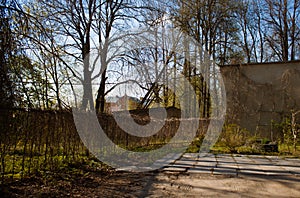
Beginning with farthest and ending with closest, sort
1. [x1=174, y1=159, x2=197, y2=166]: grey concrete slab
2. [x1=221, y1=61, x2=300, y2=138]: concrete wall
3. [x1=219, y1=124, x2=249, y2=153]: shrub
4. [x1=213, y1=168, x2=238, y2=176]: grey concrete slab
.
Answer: [x1=221, y1=61, x2=300, y2=138]: concrete wall, [x1=219, y1=124, x2=249, y2=153]: shrub, [x1=174, y1=159, x2=197, y2=166]: grey concrete slab, [x1=213, y1=168, x2=238, y2=176]: grey concrete slab

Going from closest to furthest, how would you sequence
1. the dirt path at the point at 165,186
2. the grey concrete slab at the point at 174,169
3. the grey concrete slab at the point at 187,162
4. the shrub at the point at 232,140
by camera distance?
the dirt path at the point at 165,186 → the grey concrete slab at the point at 174,169 → the grey concrete slab at the point at 187,162 → the shrub at the point at 232,140

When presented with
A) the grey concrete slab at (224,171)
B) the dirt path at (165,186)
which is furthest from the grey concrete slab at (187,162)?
the dirt path at (165,186)

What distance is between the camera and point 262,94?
10219mm

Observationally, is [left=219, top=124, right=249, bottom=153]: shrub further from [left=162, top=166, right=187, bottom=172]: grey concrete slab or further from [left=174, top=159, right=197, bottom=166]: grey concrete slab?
[left=162, top=166, right=187, bottom=172]: grey concrete slab

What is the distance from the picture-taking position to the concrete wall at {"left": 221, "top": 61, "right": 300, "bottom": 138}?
391 inches

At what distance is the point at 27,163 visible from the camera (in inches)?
150

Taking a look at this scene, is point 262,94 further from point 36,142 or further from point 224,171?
point 36,142

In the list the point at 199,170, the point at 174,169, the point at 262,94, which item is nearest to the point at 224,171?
the point at 199,170

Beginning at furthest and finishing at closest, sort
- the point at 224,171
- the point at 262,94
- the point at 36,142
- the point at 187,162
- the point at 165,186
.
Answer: the point at 262,94 → the point at 187,162 → the point at 224,171 → the point at 36,142 → the point at 165,186

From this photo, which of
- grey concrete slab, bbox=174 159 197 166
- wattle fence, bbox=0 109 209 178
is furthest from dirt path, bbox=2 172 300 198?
grey concrete slab, bbox=174 159 197 166

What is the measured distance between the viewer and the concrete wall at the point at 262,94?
9.93 meters

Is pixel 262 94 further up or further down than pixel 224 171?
further up

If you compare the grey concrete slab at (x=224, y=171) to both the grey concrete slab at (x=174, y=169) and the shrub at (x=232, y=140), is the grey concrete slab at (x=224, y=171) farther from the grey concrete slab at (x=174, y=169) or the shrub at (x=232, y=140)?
the shrub at (x=232, y=140)

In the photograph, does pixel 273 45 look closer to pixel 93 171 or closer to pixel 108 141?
pixel 108 141
